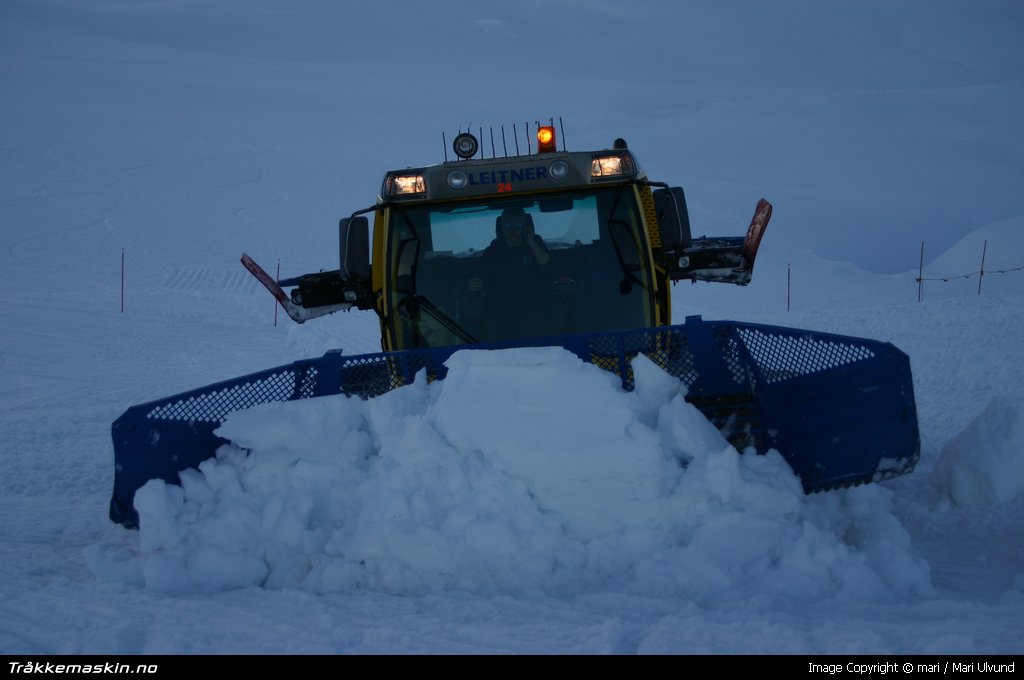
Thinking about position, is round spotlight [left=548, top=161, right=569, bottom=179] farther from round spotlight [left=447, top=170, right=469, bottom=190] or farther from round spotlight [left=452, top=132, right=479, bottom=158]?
round spotlight [left=452, top=132, right=479, bottom=158]

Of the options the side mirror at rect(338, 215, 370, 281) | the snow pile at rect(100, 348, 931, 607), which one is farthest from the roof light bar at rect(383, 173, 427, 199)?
the snow pile at rect(100, 348, 931, 607)

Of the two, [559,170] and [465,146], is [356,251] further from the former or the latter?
[559,170]

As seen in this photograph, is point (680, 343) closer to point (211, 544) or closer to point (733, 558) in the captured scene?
point (733, 558)

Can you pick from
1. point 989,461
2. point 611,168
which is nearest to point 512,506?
point 611,168

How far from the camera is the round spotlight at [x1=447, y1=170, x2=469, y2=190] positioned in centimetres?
501

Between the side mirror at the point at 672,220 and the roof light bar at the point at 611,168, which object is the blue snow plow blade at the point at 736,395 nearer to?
the side mirror at the point at 672,220

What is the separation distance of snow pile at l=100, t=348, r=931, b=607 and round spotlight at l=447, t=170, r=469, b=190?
1277 mm

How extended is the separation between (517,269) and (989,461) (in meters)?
2.38

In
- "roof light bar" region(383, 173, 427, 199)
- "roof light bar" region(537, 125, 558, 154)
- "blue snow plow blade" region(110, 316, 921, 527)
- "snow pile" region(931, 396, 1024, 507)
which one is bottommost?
"snow pile" region(931, 396, 1024, 507)

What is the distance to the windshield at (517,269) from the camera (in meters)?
4.90

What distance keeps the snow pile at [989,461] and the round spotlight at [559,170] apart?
230 cm

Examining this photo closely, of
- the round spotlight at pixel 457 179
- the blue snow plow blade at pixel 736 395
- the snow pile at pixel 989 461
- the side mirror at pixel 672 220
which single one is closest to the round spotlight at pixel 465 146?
the round spotlight at pixel 457 179

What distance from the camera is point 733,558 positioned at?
3520mm

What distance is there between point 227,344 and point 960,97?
41.6 meters
